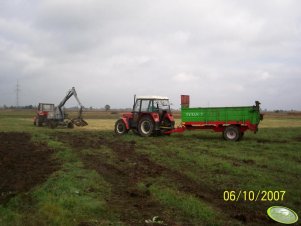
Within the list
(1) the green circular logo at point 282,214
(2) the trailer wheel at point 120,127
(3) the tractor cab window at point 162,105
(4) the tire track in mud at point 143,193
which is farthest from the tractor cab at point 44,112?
(1) the green circular logo at point 282,214

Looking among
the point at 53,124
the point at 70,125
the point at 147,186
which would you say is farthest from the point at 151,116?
the point at 53,124

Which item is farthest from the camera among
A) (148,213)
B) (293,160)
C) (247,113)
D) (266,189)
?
(247,113)

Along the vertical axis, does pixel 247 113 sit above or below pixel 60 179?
above

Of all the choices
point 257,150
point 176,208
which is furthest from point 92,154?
point 176,208

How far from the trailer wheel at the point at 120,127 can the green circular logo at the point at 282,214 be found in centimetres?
1630

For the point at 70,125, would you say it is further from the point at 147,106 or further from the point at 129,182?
the point at 129,182

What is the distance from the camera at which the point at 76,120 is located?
34.8 m

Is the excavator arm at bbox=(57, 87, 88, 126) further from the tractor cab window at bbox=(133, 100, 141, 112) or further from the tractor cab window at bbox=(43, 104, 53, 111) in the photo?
the tractor cab window at bbox=(133, 100, 141, 112)

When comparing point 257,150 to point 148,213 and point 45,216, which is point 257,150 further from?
point 45,216

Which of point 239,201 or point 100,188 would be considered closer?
point 239,201

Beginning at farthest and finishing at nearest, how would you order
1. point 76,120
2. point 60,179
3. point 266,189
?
point 76,120
point 60,179
point 266,189

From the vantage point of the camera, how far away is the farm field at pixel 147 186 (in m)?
6.80

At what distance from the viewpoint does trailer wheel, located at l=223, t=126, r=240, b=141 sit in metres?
19.4

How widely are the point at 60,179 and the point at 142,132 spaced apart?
12484 millimetres
